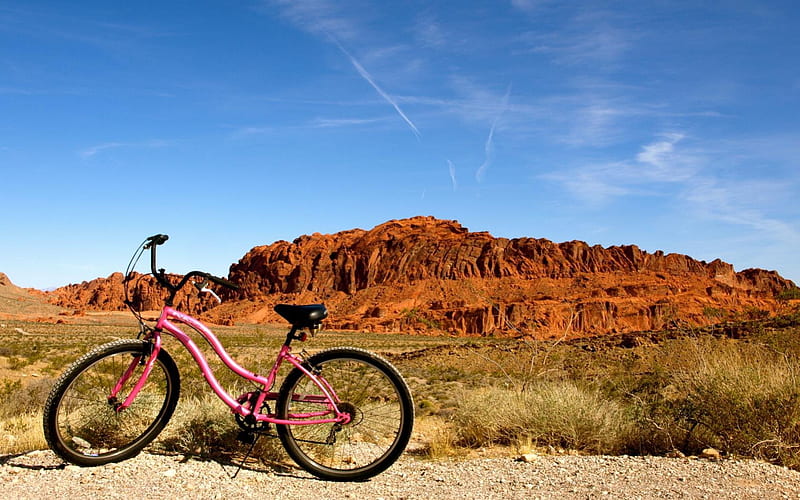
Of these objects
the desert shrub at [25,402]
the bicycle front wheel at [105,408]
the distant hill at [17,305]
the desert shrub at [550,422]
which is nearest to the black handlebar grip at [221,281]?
the bicycle front wheel at [105,408]

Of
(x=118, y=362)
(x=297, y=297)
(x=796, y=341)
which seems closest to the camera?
(x=118, y=362)

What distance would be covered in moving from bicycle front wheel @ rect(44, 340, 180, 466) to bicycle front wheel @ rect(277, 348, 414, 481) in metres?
1.05

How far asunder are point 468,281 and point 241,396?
93794mm

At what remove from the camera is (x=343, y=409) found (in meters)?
5.21

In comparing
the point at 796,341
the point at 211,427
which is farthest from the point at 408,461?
the point at 796,341

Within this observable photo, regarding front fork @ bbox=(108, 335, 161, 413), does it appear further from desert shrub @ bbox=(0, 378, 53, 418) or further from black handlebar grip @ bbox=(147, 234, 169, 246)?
desert shrub @ bbox=(0, 378, 53, 418)

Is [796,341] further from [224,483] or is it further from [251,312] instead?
[251,312]

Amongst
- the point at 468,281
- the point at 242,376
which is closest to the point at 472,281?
the point at 468,281

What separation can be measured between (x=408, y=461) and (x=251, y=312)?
342 feet

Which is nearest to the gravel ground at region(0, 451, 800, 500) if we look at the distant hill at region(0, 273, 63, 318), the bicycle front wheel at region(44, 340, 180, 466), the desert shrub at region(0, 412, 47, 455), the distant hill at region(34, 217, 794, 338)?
the bicycle front wheel at region(44, 340, 180, 466)

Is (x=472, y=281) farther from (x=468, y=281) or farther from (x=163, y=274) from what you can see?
(x=163, y=274)

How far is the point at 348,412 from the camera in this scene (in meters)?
5.22

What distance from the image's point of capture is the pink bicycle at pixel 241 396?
5043 mm

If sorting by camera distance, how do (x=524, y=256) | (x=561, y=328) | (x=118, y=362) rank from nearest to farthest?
(x=118, y=362) → (x=561, y=328) → (x=524, y=256)
